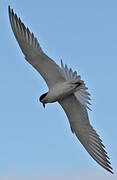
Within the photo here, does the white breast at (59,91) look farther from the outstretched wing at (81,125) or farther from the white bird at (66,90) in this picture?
the outstretched wing at (81,125)

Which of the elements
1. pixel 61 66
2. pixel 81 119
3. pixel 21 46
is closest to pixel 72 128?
pixel 81 119

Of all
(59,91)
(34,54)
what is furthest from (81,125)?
(34,54)

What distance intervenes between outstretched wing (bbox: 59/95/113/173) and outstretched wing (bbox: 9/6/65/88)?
2.83ft

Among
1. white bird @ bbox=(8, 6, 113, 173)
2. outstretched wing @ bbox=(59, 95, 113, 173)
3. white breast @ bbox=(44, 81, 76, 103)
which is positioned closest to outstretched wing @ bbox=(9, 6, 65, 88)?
white bird @ bbox=(8, 6, 113, 173)

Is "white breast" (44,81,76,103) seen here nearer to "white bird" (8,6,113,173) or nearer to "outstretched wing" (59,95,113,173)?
"white bird" (8,6,113,173)

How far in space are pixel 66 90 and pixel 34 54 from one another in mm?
1505

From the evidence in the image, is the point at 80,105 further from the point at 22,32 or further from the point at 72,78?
the point at 22,32

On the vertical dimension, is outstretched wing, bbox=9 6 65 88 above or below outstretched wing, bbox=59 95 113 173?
above

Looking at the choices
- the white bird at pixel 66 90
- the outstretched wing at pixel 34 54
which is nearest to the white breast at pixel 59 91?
the white bird at pixel 66 90

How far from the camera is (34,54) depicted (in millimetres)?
12188

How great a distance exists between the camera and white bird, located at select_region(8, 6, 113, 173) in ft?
39.0

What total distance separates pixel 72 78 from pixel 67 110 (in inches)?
56.2

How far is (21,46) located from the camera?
40.5 feet

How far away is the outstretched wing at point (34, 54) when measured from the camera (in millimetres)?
11953
